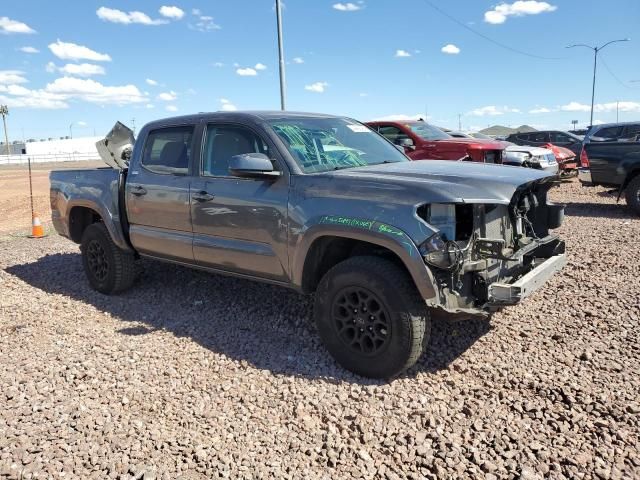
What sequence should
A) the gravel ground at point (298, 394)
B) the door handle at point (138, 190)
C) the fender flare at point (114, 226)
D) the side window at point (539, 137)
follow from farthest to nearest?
the side window at point (539, 137) → the fender flare at point (114, 226) → the door handle at point (138, 190) → the gravel ground at point (298, 394)

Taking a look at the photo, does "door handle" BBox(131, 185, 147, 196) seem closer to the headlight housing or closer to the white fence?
the headlight housing

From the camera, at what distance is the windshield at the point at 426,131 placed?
10.9 meters

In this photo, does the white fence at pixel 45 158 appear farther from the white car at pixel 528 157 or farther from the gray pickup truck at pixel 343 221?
the gray pickup truck at pixel 343 221

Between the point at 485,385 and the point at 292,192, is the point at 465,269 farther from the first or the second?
the point at 292,192

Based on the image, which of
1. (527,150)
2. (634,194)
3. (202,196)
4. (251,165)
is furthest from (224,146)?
(527,150)

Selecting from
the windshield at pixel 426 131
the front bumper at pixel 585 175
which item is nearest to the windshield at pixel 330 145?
the windshield at pixel 426 131

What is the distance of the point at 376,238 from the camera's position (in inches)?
135

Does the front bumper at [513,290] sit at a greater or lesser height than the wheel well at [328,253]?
lesser

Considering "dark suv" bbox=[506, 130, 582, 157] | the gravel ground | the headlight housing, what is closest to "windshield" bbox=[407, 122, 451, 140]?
the gravel ground

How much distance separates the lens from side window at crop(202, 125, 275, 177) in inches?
176

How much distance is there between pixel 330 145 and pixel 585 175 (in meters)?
7.44

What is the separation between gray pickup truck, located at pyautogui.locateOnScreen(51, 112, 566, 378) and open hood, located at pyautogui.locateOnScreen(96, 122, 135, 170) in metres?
1.96

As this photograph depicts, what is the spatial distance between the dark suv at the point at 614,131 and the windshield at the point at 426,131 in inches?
121

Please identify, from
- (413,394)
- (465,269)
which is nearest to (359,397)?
(413,394)
